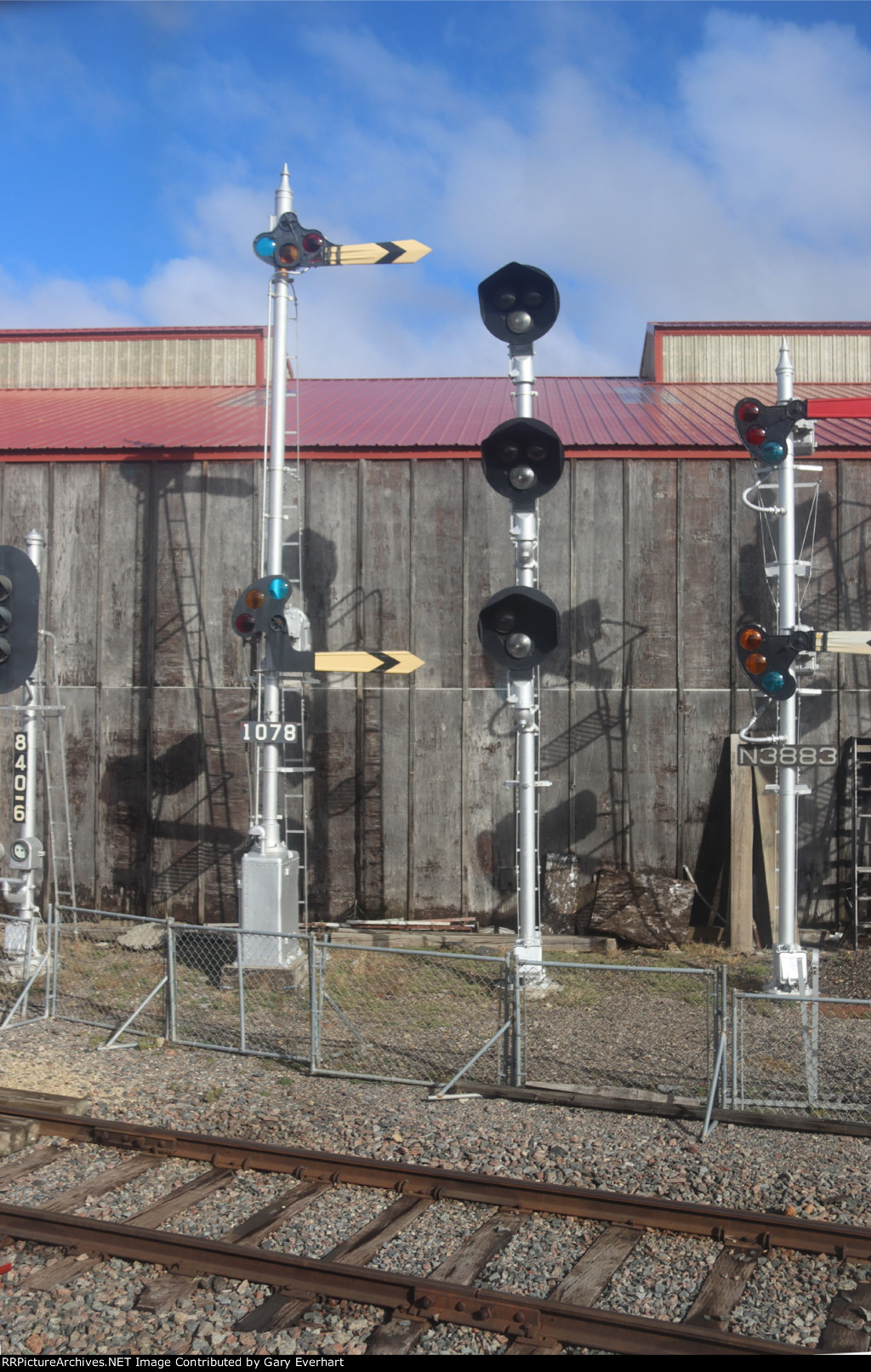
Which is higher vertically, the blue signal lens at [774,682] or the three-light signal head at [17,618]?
the three-light signal head at [17,618]

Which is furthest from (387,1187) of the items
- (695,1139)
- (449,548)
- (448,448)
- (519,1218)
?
(448,448)

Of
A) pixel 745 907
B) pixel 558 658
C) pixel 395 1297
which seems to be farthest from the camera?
pixel 558 658

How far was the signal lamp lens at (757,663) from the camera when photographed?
1134 centimetres

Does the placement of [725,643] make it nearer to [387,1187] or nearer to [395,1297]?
[387,1187]

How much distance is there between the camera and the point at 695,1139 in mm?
7461

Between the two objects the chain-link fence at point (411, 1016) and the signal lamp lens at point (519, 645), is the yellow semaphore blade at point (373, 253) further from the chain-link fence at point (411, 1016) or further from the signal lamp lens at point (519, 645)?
the chain-link fence at point (411, 1016)

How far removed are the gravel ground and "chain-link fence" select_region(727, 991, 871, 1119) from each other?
1.90 ft

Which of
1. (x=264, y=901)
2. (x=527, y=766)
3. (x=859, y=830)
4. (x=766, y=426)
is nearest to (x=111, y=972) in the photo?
(x=264, y=901)

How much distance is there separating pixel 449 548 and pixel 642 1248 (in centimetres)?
1051

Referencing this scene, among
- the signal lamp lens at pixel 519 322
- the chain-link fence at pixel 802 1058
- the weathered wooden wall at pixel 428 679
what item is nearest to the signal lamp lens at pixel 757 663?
the weathered wooden wall at pixel 428 679

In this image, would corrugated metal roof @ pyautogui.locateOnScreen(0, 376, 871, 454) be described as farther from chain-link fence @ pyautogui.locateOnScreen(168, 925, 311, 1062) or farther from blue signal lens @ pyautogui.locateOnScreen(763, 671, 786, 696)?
chain-link fence @ pyautogui.locateOnScreen(168, 925, 311, 1062)

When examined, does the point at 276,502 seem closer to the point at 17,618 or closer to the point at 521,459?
the point at 521,459

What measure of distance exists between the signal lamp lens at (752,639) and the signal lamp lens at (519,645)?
242cm

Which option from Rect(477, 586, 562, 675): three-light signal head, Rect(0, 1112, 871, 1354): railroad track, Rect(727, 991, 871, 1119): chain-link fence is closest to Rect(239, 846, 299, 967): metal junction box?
Rect(477, 586, 562, 675): three-light signal head
